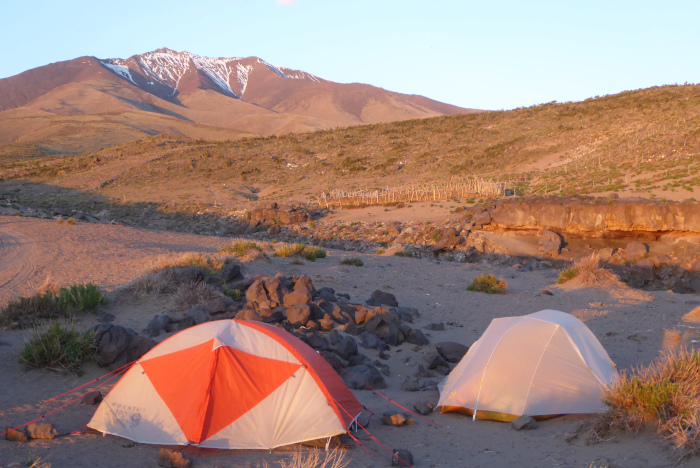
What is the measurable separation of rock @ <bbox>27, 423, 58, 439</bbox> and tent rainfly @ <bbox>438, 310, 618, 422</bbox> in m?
4.95

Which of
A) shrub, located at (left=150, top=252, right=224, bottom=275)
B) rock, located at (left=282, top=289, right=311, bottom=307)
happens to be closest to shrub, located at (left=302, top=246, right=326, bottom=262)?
shrub, located at (left=150, top=252, right=224, bottom=275)

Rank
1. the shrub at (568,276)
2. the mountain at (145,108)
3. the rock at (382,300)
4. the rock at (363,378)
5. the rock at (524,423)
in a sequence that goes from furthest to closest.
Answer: the mountain at (145,108) → the shrub at (568,276) → the rock at (382,300) → the rock at (363,378) → the rock at (524,423)

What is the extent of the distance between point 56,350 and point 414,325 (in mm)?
7188

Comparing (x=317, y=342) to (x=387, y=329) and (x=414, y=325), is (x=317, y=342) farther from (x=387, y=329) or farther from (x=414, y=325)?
(x=414, y=325)

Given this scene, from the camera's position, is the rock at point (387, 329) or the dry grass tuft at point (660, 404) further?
the rock at point (387, 329)

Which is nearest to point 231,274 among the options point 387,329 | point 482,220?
point 387,329

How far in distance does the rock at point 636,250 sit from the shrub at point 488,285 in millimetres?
7097

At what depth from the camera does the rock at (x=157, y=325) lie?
9.28m

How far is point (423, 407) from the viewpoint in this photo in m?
7.62

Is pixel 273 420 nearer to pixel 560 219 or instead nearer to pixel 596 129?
pixel 560 219

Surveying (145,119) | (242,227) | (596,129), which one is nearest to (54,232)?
(242,227)

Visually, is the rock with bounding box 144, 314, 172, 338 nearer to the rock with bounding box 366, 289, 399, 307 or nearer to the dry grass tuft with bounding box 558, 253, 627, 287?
the rock with bounding box 366, 289, 399, 307

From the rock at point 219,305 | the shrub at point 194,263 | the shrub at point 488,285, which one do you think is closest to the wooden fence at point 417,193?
the shrub at point 488,285

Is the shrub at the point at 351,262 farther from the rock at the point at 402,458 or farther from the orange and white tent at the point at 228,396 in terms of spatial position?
the rock at the point at 402,458
